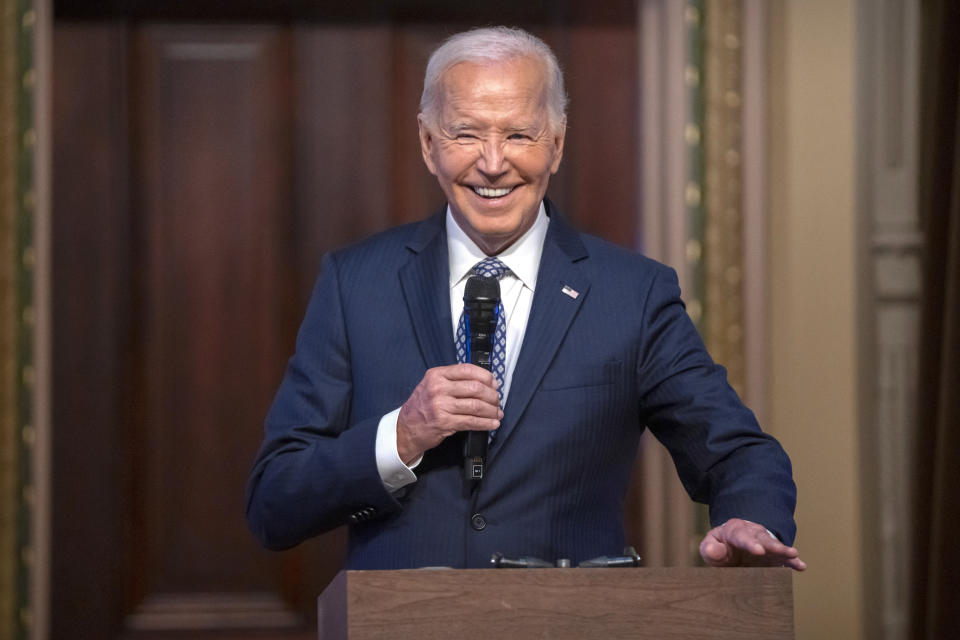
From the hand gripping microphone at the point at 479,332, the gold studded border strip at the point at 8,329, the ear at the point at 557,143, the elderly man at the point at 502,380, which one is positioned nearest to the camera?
the hand gripping microphone at the point at 479,332

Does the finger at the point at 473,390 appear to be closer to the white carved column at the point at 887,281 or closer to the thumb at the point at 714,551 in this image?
the thumb at the point at 714,551

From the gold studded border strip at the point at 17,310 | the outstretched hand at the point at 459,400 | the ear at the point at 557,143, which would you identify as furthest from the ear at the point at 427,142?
the gold studded border strip at the point at 17,310

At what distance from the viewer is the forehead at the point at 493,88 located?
7.39 feet

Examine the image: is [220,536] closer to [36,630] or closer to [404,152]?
[36,630]

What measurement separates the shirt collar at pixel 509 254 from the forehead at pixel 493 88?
23 centimetres

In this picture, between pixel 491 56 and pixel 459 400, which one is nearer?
pixel 459 400

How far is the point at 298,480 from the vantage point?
7.00 feet

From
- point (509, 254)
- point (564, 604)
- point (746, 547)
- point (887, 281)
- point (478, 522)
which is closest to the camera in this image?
point (564, 604)

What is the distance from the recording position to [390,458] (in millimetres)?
2070

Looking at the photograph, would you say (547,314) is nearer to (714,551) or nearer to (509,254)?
(509,254)

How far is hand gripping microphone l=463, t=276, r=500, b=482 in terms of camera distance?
1.99 metres

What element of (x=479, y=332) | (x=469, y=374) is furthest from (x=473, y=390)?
(x=479, y=332)

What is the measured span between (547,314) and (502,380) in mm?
137

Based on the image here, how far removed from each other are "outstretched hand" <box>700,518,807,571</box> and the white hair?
80 centimetres
